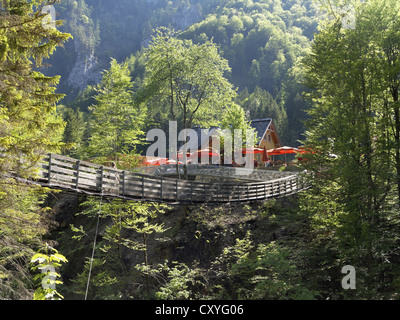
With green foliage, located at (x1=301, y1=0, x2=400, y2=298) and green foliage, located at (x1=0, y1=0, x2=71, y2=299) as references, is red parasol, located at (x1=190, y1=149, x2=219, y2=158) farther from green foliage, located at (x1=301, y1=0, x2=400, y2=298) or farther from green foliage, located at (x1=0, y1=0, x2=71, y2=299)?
green foliage, located at (x1=0, y1=0, x2=71, y2=299)

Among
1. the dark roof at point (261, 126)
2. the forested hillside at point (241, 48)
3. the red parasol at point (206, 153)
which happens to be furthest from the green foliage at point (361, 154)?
the forested hillside at point (241, 48)

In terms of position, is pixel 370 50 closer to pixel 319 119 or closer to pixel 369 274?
pixel 319 119

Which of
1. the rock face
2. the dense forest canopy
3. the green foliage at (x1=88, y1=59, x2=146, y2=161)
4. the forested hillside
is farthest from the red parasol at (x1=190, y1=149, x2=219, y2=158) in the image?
the rock face

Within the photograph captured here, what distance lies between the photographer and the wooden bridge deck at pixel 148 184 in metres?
10.9

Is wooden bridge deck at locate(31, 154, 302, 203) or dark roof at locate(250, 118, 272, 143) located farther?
dark roof at locate(250, 118, 272, 143)

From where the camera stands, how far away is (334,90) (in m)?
15.6

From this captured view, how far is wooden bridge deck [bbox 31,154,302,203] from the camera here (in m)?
10.9

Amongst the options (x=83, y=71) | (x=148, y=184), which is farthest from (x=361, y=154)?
(x=83, y=71)

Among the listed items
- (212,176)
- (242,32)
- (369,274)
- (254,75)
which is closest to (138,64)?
(254,75)

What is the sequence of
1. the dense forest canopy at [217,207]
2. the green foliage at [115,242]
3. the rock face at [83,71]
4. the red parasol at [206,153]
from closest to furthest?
the dense forest canopy at [217,207], the green foliage at [115,242], the red parasol at [206,153], the rock face at [83,71]

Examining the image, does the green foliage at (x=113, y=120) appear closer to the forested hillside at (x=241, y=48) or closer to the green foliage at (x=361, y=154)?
the green foliage at (x=361, y=154)

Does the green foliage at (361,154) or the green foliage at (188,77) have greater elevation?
the green foliage at (188,77)
